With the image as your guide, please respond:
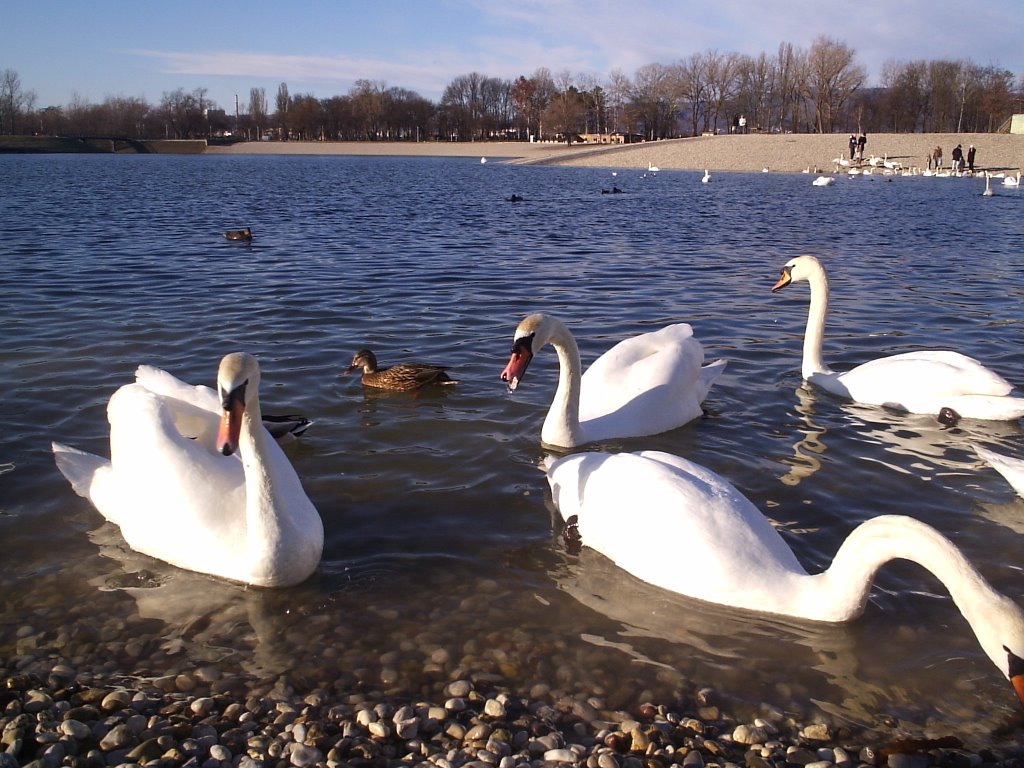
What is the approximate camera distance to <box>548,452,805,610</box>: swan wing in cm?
392

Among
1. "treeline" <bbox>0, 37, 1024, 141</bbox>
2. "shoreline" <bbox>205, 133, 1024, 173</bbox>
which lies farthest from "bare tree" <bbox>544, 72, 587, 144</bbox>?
"shoreline" <bbox>205, 133, 1024, 173</bbox>

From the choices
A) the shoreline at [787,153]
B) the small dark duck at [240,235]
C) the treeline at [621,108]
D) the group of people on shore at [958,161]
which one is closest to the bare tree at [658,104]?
the treeline at [621,108]

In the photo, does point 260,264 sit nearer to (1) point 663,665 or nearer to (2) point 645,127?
(1) point 663,665

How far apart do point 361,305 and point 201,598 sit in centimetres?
702

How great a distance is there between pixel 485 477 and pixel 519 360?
0.78 meters

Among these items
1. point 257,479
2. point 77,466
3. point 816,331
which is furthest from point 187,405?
point 816,331

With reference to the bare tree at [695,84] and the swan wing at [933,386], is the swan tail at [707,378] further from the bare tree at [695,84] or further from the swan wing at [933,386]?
the bare tree at [695,84]

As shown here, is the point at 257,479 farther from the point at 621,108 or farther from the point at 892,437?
the point at 621,108

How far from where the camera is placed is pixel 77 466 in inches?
190

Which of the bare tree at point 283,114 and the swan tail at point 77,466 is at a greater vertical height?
the bare tree at point 283,114

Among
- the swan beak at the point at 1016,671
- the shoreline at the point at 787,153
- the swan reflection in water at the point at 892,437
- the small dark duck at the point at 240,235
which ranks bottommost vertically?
the swan reflection in water at the point at 892,437

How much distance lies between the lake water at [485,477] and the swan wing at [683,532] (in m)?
0.08

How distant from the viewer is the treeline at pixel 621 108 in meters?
95.6

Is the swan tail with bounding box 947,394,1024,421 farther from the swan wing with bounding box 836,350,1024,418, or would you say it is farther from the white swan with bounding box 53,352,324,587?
the white swan with bounding box 53,352,324,587
